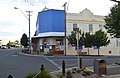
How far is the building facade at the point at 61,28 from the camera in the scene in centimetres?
5216

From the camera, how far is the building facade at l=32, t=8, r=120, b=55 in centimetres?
5216

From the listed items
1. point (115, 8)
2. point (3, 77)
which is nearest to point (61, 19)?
point (115, 8)

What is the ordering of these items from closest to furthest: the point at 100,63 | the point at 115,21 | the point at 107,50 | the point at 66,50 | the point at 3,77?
1. the point at 100,63
2. the point at 3,77
3. the point at 115,21
4. the point at 66,50
5. the point at 107,50

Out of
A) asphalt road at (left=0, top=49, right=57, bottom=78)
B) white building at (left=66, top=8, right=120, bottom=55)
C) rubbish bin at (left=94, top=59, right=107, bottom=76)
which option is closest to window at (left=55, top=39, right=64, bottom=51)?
white building at (left=66, top=8, right=120, bottom=55)

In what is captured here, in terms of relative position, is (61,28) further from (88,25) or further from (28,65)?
(28,65)

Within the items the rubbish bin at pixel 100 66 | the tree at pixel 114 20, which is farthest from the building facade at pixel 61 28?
the rubbish bin at pixel 100 66

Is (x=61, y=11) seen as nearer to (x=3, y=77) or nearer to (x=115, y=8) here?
(x=115, y=8)

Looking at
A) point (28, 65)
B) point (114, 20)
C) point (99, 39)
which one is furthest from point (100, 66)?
point (99, 39)

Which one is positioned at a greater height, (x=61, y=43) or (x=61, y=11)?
(x=61, y=11)

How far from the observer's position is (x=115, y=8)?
2158 cm

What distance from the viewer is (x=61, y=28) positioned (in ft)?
180

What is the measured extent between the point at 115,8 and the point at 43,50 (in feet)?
117

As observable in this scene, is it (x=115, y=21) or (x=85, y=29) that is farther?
(x=85, y=29)

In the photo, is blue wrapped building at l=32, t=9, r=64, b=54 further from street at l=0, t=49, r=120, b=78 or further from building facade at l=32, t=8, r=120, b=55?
street at l=0, t=49, r=120, b=78
